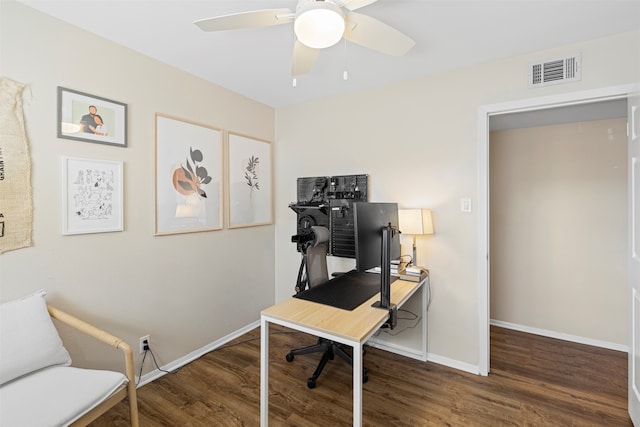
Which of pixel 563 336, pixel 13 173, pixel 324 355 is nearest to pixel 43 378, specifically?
pixel 13 173

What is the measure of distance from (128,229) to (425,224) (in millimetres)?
2265

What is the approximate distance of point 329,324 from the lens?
151cm

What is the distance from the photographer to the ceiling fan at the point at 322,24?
1233 mm

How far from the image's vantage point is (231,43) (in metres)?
1.99

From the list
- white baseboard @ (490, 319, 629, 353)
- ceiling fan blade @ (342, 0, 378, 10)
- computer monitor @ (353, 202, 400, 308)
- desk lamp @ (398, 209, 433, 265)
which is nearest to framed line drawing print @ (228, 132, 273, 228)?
desk lamp @ (398, 209, 433, 265)

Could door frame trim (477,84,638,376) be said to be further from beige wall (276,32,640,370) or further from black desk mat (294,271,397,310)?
black desk mat (294,271,397,310)

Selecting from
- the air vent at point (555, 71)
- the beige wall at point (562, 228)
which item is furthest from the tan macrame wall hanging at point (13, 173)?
the beige wall at point (562, 228)

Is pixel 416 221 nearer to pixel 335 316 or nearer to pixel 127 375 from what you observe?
pixel 335 316

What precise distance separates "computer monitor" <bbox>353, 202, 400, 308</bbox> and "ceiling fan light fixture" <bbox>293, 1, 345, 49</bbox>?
31.8 inches

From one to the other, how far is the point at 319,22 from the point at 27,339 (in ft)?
6.73

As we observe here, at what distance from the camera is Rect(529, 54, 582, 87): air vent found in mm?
1994

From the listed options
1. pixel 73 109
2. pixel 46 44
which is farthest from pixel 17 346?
pixel 46 44

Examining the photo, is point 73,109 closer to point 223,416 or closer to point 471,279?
point 223,416

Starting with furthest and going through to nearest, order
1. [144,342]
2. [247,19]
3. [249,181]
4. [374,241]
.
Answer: [249,181], [144,342], [374,241], [247,19]
